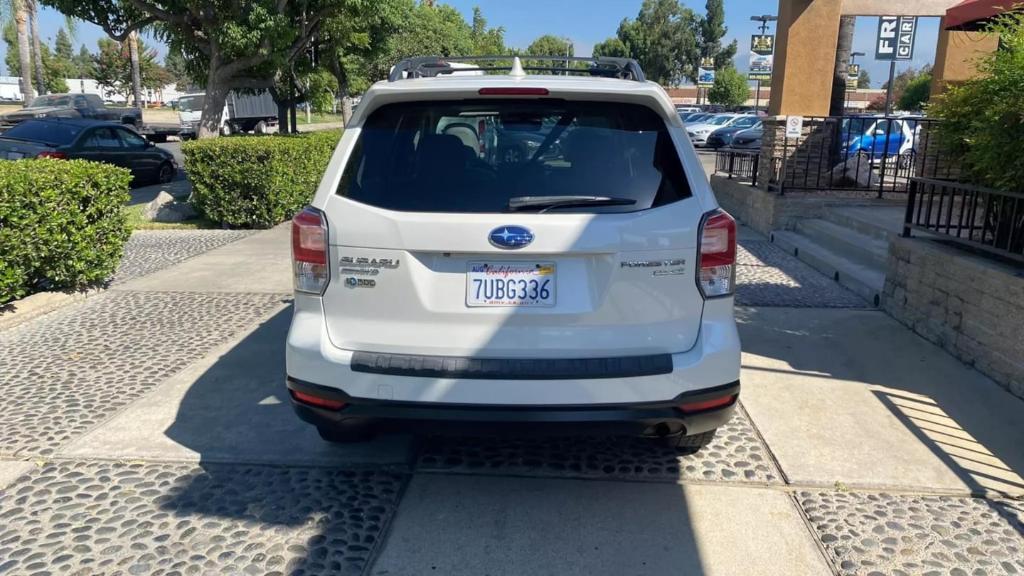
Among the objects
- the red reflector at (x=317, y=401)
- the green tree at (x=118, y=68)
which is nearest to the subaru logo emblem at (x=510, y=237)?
the red reflector at (x=317, y=401)

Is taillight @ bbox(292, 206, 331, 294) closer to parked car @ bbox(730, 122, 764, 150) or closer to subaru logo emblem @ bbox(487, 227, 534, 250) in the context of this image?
subaru logo emblem @ bbox(487, 227, 534, 250)

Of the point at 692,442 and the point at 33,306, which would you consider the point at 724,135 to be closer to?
the point at 33,306

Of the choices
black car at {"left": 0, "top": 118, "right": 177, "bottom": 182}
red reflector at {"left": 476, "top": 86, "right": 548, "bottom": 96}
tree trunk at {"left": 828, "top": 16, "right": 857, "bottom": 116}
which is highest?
tree trunk at {"left": 828, "top": 16, "right": 857, "bottom": 116}

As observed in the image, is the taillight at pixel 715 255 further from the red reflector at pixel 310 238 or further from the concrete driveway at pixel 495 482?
the red reflector at pixel 310 238

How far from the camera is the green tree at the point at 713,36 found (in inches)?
3401

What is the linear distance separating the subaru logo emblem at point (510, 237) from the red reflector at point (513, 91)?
61 centimetres

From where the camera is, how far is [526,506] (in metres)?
3.45

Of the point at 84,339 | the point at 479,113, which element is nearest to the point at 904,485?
the point at 479,113

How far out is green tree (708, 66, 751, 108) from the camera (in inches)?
2648

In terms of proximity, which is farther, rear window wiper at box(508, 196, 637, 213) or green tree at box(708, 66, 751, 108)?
green tree at box(708, 66, 751, 108)

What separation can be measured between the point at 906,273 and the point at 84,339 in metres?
6.53

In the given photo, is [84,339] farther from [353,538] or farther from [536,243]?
[536,243]

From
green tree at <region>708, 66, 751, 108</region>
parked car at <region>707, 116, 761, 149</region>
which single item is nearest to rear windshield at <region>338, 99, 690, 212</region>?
parked car at <region>707, 116, 761, 149</region>

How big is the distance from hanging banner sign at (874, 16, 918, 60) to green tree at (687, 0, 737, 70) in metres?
54.0
